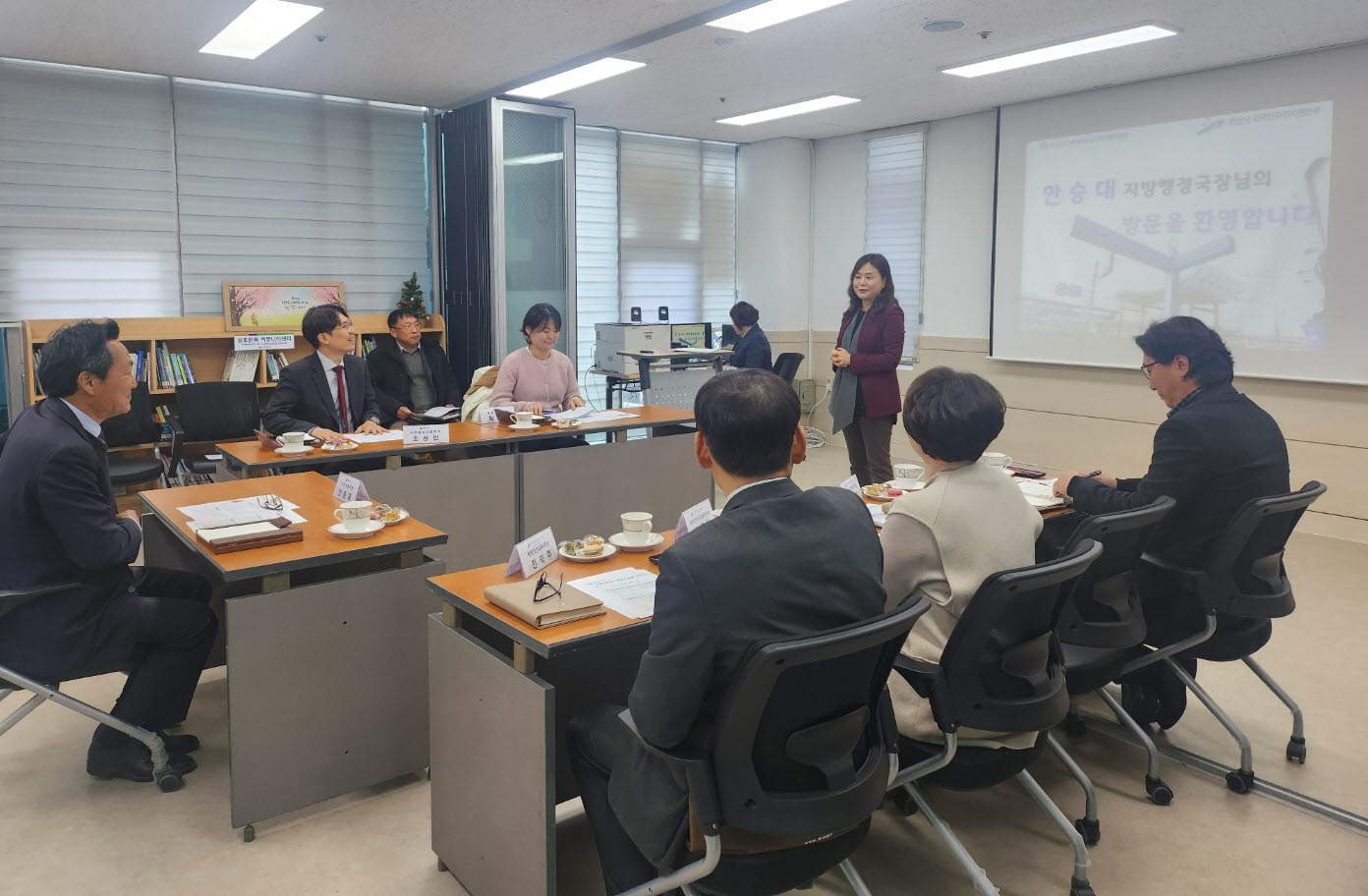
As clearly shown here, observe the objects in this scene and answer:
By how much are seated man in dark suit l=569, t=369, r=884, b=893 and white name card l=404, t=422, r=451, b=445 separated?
8.58 feet

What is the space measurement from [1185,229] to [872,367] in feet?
9.34

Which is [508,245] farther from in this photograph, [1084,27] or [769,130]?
[1084,27]

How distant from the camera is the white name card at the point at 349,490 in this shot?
2943 mm

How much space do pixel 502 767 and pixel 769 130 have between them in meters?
7.17

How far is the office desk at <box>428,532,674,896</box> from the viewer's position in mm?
1940

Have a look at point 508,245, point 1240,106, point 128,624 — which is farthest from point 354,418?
point 1240,106

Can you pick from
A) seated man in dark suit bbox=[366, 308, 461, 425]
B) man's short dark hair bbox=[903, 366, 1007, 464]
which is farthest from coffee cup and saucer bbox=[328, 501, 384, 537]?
seated man in dark suit bbox=[366, 308, 461, 425]

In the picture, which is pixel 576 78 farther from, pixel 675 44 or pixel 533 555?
pixel 533 555

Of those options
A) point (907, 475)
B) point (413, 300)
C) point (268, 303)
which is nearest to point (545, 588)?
point (907, 475)

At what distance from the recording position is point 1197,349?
2.82 m

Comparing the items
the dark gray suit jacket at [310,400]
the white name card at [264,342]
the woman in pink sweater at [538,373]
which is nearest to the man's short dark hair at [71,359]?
the dark gray suit jacket at [310,400]

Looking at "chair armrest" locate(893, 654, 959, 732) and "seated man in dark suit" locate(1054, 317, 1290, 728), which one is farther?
"seated man in dark suit" locate(1054, 317, 1290, 728)

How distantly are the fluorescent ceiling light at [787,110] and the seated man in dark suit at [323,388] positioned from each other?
4071 mm

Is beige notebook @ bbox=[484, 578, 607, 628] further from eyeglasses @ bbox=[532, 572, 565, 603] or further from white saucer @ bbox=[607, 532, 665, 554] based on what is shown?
white saucer @ bbox=[607, 532, 665, 554]
